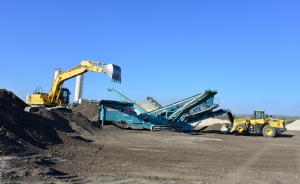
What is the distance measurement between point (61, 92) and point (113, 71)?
550 centimetres

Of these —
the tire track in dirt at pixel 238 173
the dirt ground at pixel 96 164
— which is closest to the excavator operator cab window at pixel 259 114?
the dirt ground at pixel 96 164

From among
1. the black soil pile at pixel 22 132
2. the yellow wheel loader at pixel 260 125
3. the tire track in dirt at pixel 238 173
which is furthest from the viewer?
the yellow wheel loader at pixel 260 125

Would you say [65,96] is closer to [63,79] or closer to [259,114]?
[63,79]

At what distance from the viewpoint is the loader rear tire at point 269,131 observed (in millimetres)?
26391

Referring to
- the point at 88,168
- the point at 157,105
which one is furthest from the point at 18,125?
the point at 157,105

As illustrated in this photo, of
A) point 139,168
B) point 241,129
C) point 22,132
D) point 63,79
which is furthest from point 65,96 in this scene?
point 139,168

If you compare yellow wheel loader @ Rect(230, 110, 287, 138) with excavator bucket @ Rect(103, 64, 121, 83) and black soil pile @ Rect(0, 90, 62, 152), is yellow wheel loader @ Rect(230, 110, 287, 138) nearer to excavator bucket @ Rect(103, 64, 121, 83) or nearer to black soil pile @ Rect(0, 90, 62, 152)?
excavator bucket @ Rect(103, 64, 121, 83)

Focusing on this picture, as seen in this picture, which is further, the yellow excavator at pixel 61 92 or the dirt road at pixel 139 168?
the yellow excavator at pixel 61 92

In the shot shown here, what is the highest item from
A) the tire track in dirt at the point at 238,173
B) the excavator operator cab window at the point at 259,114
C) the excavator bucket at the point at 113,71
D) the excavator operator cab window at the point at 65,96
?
the excavator bucket at the point at 113,71

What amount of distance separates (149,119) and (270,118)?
9.83m

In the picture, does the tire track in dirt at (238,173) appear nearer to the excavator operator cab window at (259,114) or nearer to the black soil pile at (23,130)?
the black soil pile at (23,130)

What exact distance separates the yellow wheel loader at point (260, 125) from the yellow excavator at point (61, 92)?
412 inches

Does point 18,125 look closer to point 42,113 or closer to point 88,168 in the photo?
point 88,168

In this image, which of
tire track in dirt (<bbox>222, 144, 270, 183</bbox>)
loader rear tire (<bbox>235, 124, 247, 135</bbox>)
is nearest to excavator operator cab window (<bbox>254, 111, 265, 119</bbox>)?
loader rear tire (<bbox>235, 124, 247, 135</bbox>)
